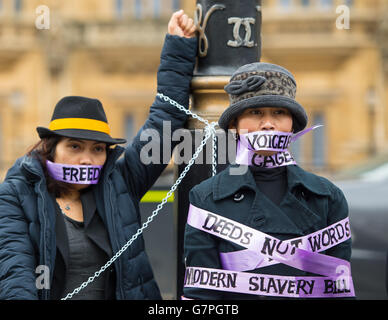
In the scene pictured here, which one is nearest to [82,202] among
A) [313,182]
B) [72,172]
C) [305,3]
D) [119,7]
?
[72,172]

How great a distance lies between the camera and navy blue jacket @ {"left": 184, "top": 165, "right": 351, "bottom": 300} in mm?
2090

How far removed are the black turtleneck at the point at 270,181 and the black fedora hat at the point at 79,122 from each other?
2.73 feet

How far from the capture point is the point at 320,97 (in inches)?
644

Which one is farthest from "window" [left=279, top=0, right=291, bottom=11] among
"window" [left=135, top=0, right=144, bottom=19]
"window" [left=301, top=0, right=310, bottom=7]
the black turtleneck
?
the black turtleneck

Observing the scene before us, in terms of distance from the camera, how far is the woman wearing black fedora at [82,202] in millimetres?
2516

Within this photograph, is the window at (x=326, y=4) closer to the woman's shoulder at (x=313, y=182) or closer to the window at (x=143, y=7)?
the window at (x=143, y=7)

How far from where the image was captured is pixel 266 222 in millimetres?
2090

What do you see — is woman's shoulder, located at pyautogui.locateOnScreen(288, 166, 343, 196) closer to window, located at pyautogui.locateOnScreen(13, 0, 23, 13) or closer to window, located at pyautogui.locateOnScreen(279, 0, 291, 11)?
window, located at pyautogui.locateOnScreen(279, 0, 291, 11)

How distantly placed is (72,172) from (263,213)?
984mm

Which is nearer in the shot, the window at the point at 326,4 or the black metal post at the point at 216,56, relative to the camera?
the black metal post at the point at 216,56

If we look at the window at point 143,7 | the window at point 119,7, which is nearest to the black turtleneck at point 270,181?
the window at point 143,7

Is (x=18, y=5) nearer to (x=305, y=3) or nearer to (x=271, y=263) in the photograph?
(x=305, y=3)

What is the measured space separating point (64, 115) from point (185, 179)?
63cm

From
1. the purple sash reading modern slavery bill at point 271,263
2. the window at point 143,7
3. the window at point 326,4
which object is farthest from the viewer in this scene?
the window at point 143,7
